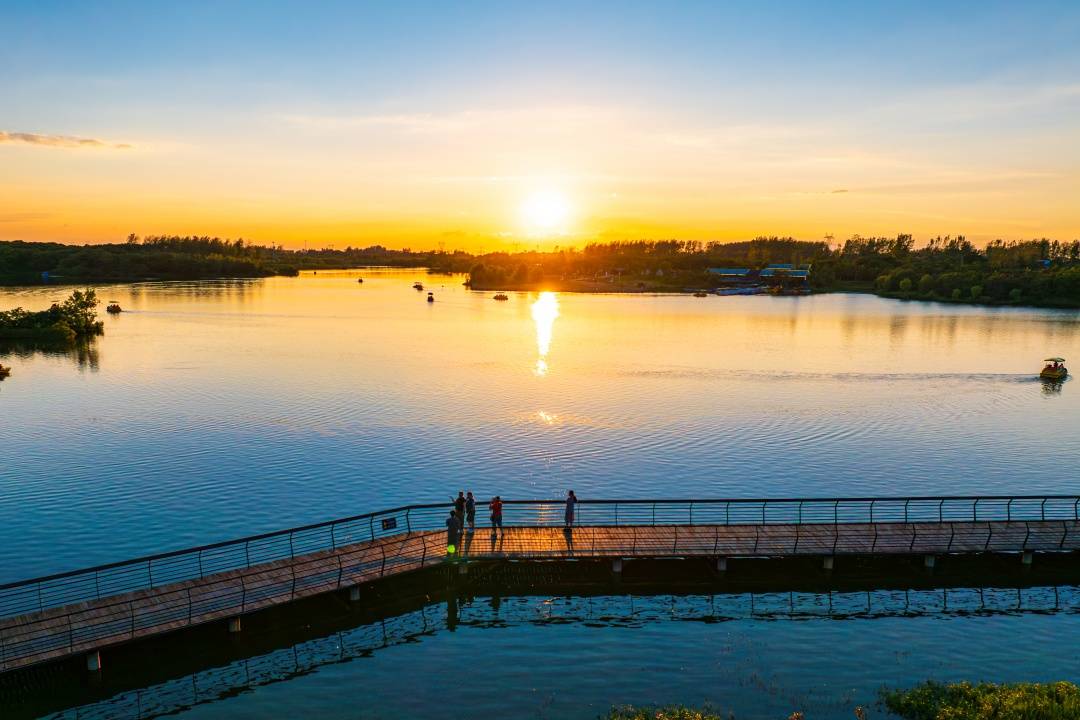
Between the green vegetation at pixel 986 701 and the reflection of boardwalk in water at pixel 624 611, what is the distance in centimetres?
788

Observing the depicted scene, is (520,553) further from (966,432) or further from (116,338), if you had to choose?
(116,338)

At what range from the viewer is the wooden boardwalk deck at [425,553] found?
1040 inches

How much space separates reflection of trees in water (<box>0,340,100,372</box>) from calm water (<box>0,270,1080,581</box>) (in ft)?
4.62

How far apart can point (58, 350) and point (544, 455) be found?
88995 mm

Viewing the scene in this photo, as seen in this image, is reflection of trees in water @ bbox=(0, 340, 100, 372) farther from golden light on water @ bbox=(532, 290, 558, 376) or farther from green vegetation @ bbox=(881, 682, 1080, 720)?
green vegetation @ bbox=(881, 682, 1080, 720)

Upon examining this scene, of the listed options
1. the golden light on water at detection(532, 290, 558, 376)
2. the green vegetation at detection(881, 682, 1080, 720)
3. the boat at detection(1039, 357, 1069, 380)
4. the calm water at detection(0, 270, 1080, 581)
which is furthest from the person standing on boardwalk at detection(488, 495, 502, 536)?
the boat at detection(1039, 357, 1069, 380)

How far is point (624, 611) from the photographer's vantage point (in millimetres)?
33094

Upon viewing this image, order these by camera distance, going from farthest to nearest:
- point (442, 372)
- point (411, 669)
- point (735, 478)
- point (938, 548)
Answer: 1. point (442, 372)
2. point (735, 478)
3. point (938, 548)
4. point (411, 669)

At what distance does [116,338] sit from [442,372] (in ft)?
215

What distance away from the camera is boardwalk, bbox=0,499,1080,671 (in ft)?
88.4

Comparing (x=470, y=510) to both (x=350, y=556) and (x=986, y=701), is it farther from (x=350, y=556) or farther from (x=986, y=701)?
(x=986, y=701)

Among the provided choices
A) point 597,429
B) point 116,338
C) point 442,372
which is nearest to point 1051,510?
point 597,429

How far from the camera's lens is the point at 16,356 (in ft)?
335

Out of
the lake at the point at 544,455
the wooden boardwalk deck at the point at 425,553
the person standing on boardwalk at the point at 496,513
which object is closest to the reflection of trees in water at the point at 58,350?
the lake at the point at 544,455
